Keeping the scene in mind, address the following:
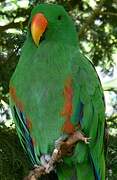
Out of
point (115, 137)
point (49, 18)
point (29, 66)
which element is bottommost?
point (115, 137)

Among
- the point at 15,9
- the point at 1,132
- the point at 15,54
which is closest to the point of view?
the point at 1,132

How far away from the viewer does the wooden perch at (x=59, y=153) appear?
127 inches

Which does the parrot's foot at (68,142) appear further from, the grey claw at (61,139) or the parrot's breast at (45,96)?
the parrot's breast at (45,96)

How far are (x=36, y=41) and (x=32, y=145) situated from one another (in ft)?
2.13

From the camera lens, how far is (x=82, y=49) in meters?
5.05

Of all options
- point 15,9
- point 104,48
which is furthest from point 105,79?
point 15,9

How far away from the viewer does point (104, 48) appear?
5137 mm

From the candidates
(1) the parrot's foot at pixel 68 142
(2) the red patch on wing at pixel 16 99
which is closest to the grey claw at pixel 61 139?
(1) the parrot's foot at pixel 68 142

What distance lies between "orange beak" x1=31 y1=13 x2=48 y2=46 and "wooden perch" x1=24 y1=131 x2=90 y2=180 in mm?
661

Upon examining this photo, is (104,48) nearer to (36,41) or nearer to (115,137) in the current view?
(115,137)

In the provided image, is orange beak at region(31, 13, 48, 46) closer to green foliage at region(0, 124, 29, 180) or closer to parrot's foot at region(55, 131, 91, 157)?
parrot's foot at region(55, 131, 91, 157)

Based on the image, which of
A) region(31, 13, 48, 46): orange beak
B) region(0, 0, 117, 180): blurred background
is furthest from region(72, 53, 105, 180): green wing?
region(0, 0, 117, 180): blurred background

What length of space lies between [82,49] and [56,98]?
1.62m

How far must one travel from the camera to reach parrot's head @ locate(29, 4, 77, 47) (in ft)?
11.7
